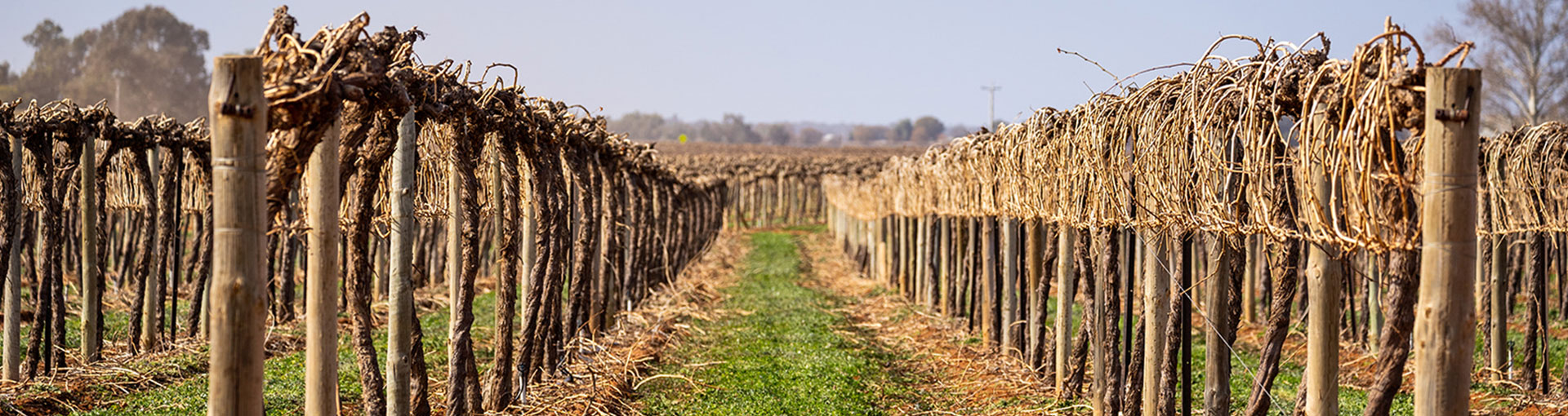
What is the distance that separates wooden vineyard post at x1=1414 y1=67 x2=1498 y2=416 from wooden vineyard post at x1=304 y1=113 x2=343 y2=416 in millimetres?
3545

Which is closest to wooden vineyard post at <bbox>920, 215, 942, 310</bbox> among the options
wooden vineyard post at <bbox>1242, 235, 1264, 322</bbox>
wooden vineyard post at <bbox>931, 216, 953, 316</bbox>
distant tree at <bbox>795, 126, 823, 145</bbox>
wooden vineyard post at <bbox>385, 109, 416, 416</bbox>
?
wooden vineyard post at <bbox>931, 216, 953, 316</bbox>

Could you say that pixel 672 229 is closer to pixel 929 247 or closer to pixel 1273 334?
pixel 929 247

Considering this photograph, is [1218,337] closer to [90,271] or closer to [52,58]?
[90,271]

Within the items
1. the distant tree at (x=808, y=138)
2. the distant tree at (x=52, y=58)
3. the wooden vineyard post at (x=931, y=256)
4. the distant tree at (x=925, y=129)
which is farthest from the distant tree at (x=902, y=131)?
the wooden vineyard post at (x=931, y=256)

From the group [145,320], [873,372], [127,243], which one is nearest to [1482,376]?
[873,372]

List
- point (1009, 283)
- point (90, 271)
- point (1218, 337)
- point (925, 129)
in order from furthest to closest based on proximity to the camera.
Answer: point (925, 129)
point (1009, 283)
point (90, 271)
point (1218, 337)

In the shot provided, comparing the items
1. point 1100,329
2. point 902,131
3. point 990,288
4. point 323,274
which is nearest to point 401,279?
point 323,274

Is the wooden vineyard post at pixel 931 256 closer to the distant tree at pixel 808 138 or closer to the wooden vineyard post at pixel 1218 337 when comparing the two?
the wooden vineyard post at pixel 1218 337

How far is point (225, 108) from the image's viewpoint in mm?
3123

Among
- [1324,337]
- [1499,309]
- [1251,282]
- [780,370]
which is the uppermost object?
[1324,337]

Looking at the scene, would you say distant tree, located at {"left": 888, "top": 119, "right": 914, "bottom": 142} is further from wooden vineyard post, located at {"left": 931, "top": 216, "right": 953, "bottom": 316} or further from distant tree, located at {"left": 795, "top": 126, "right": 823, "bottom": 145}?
wooden vineyard post, located at {"left": 931, "top": 216, "right": 953, "bottom": 316}

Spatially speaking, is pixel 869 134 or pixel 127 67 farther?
pixel 869 134

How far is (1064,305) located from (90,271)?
7182 mm

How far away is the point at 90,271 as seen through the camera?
8.33m
